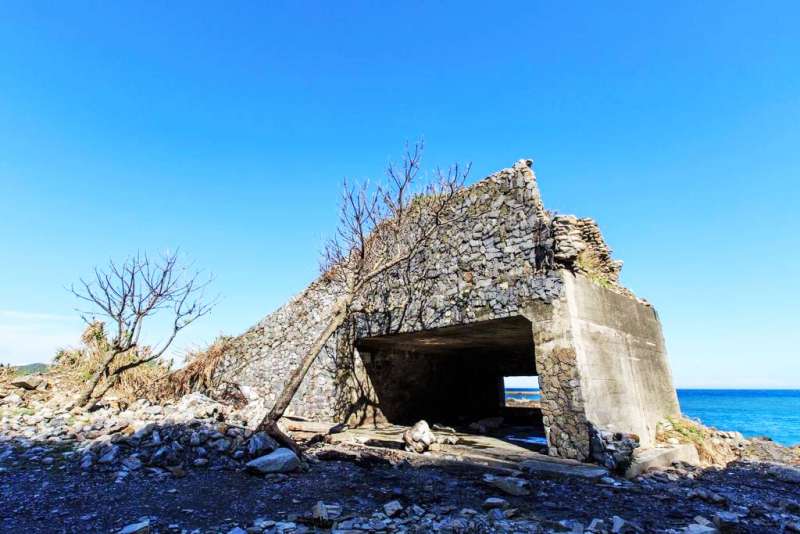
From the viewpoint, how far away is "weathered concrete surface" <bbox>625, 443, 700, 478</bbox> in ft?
18.2

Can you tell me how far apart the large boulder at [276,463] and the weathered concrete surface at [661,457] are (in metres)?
4.65

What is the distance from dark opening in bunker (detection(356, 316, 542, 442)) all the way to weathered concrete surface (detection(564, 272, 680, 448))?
1.53m

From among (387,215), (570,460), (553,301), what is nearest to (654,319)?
(553,301)

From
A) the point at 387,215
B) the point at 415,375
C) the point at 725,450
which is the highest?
the point at 387,215

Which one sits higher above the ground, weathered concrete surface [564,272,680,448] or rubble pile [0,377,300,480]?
weathered concrete surface [564,272,680,448]

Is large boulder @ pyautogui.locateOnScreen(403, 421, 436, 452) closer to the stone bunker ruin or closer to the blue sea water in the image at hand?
the stone bunker ruin

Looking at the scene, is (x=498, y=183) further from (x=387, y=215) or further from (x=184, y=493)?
(x=184, y=493)

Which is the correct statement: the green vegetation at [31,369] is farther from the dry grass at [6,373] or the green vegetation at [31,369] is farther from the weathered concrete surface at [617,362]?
the weathered concrete surface at [617,362]

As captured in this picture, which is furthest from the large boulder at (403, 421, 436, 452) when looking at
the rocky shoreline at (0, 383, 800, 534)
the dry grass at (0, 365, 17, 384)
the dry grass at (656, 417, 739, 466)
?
the dry grass at (0, 365, 17, 384)

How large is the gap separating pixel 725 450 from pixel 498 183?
703 centimetres

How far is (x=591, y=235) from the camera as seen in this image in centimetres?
856

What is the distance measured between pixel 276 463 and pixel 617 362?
242 inches

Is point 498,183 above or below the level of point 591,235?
above

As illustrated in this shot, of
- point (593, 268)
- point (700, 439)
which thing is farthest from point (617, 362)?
point (700, 439)
